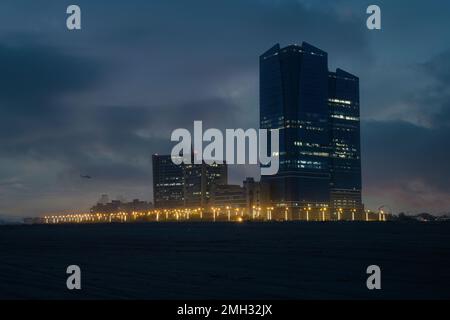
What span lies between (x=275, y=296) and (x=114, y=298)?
6.82 metres

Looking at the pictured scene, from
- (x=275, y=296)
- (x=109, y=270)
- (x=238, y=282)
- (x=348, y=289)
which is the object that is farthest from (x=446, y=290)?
(x=109, y=270)

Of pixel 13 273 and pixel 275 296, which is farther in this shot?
pixel 13 273
